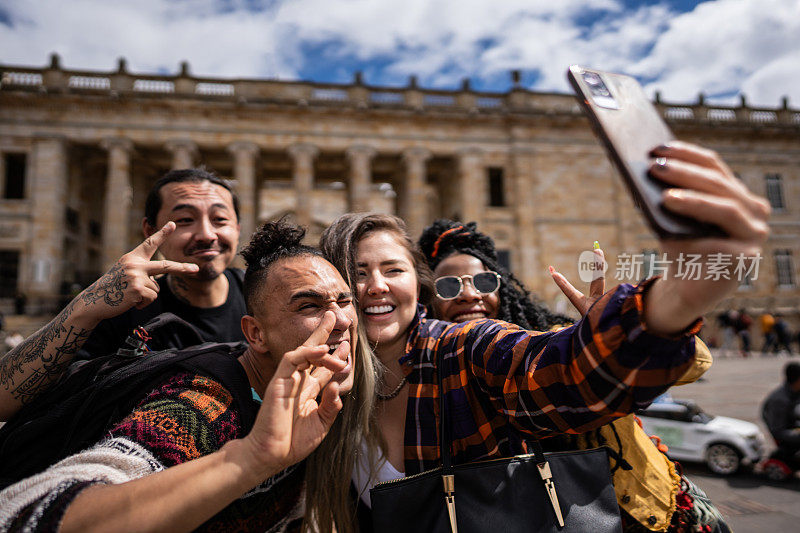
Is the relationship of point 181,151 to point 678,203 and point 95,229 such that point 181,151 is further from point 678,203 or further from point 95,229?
point 678,203

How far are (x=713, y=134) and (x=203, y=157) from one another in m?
31.4

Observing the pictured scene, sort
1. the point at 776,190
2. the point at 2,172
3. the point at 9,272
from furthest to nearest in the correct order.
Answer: the point at 776,190 → the point at 2,172 → the point at 9,272

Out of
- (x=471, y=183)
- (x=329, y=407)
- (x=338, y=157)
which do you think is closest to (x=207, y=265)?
(x=329, y=407)

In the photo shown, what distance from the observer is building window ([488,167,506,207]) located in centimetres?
2738

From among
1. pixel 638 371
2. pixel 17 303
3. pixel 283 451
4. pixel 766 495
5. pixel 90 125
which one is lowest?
pixel 766 495

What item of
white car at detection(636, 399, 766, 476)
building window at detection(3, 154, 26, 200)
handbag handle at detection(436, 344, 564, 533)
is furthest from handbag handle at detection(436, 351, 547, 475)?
building window at detection(3, 154, 26, 200)

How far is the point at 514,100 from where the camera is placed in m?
26.0

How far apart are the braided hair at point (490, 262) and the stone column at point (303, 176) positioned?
21.0 metres

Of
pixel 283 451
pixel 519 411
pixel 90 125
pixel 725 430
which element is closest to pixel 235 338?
pixel 283 451

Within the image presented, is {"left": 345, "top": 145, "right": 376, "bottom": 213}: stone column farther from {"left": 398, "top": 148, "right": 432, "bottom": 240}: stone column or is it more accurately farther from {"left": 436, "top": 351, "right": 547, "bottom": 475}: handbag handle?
{"left": 436, "top": 351, "right": 547, "bottom": 475}: handbag handle

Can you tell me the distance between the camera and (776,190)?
94.5 feet

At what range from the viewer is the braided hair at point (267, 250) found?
1840 millimetres

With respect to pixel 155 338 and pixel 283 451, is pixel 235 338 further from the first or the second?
pixel 283 451

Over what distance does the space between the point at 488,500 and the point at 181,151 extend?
A: 82.0 ft
